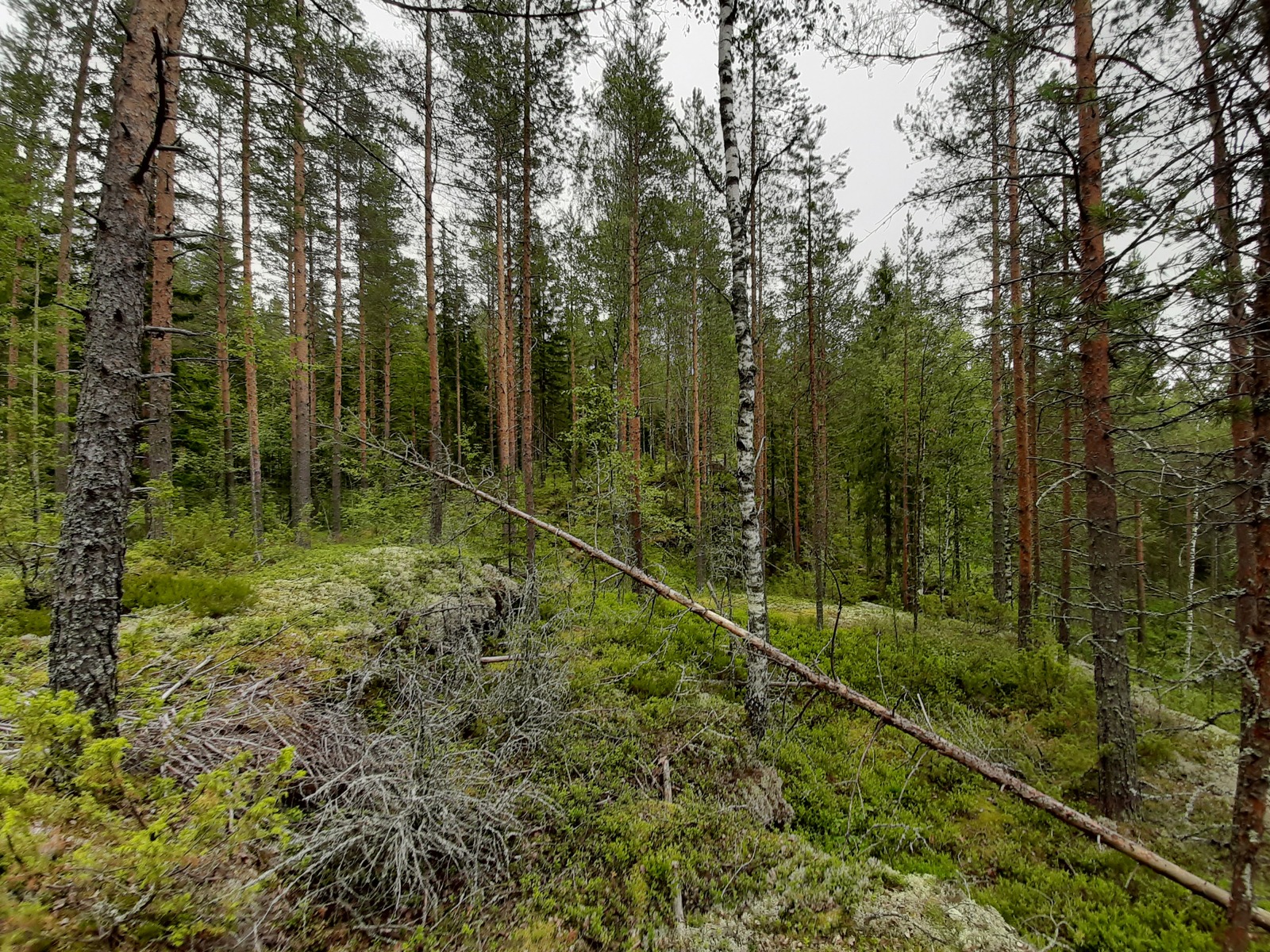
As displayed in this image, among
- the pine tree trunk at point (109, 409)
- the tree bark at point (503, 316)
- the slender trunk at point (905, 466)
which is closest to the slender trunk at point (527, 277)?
the tree bark at point (503, 316)

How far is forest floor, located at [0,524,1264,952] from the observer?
87.0 inches

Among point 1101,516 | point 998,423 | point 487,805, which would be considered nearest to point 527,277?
point 487,805

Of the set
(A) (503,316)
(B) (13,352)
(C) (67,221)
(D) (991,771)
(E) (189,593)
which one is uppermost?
(C) (67,221)

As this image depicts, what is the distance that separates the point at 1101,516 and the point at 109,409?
8.61 m

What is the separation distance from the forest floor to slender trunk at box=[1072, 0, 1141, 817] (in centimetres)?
54

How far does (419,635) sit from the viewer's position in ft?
18.6

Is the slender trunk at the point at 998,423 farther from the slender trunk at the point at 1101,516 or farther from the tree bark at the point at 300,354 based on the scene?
the tree bark at the point at 300,354

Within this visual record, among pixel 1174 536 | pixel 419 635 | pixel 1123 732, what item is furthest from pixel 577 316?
pixel 1174 536

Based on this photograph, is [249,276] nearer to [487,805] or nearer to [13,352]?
[13,352]

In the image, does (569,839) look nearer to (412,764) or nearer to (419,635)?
(412,764)

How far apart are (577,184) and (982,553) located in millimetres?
21908

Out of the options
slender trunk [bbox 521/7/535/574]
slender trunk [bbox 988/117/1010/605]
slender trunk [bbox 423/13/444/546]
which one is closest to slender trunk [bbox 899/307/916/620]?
slender trunk [bbox 988/117/1010/605]

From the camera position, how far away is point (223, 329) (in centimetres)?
852

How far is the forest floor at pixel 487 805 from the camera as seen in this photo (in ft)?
7.25
